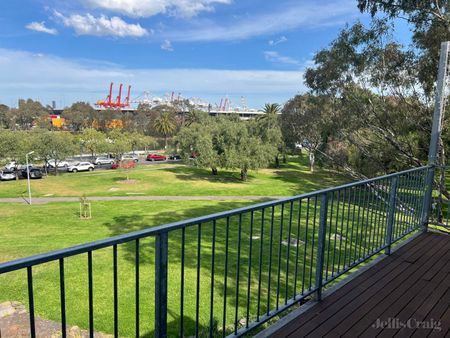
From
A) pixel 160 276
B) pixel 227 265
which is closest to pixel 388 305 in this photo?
pixel 227 265

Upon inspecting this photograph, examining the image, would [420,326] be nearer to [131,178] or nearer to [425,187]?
[425,187]

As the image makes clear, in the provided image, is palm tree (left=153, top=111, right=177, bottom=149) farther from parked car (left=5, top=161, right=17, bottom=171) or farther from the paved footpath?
the paved footpath

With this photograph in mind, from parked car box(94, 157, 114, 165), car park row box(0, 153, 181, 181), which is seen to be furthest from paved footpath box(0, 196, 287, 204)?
parked car box(94, 157, 114, 165)

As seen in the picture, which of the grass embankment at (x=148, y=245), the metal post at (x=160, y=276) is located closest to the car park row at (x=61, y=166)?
the grass embankment at (x=148, y=245)

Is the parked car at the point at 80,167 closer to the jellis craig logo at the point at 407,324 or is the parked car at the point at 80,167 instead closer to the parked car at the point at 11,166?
the parked car at the point at 11,166

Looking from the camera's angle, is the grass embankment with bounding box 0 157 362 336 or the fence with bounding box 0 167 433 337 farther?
the grass embankment with bounding box 0 157 362 336

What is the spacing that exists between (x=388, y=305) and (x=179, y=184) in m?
27.3

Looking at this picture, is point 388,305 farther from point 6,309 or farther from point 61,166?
point 61,166

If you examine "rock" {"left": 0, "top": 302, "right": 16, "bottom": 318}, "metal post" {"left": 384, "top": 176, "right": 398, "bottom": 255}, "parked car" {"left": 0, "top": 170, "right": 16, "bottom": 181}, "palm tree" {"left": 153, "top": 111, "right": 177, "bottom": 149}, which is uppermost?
"palm tree" {"left": 153, "top": 111, "right": 177, "bottom": 149}

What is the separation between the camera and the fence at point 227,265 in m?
1.81

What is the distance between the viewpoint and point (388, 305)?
3018mm

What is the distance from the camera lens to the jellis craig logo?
2.68m

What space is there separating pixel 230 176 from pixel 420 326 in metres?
31.7

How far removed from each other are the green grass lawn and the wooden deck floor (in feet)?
69.5
